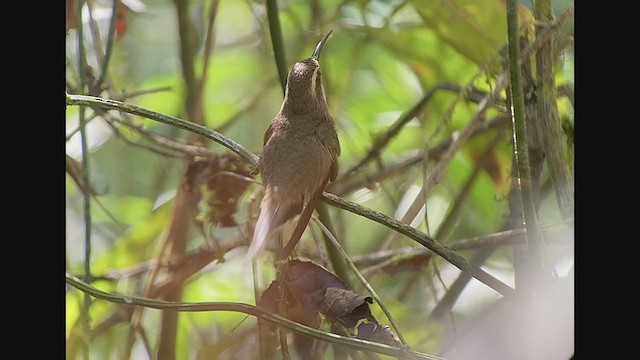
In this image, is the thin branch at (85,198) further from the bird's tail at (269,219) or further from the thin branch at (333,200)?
the bird's tail at (269,219)

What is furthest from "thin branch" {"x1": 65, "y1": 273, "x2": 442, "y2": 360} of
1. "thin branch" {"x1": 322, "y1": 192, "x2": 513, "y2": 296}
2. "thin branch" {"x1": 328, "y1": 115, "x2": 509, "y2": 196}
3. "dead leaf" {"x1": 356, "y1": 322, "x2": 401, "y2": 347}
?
"thin branch" {"x1": 328, "y1": 115, "x2": 509, "y2": 196}

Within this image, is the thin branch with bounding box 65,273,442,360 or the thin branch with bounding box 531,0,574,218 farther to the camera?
the thin branch with bounding box 531,0,574,218

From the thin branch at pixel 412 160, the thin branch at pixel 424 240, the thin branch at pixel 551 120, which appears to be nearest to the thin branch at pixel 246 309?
the thin branch at pixel 424 240

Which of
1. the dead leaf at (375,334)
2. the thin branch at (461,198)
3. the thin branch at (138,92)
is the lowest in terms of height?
the dead leaf at (375,334)

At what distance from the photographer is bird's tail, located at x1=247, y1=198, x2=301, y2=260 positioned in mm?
1652

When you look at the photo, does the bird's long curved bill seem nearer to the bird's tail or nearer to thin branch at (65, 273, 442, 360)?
the bird's tail

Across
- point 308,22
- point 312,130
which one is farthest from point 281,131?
point 308,22

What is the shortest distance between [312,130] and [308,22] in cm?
19

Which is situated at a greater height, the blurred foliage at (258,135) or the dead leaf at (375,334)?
the blurred foliage at (258,135)

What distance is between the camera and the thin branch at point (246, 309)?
1655mm

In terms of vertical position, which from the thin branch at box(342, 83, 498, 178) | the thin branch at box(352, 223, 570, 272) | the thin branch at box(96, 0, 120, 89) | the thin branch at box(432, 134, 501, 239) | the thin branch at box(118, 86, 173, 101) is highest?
the thin branch at box(96, 0, 120, 89)

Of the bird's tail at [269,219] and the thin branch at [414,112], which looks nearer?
Result: the bird's tail at [269,219]

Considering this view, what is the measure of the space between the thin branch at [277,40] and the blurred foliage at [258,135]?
17mm

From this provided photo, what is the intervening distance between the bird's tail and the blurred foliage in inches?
1.7
